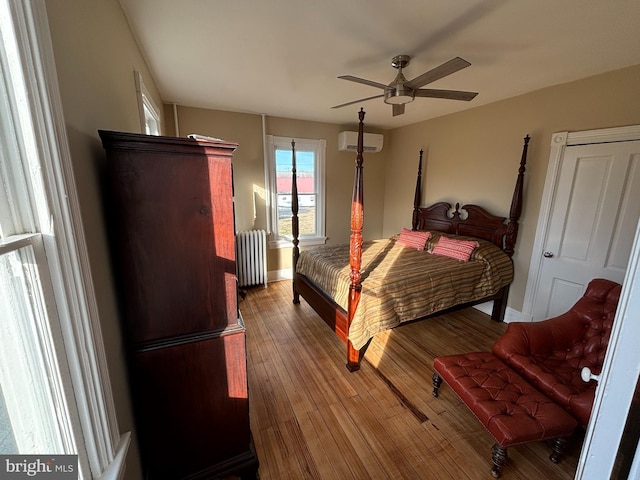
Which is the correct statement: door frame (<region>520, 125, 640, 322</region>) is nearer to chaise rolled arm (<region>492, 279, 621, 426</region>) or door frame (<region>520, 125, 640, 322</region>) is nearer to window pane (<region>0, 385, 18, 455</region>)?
chaise rolled arm (<region>492, 279, 621, 426</region>)

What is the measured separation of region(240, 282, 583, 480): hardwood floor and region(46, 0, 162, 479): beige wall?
879 millimetres

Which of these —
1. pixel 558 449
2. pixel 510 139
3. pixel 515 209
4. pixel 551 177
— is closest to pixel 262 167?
pixel 510 139

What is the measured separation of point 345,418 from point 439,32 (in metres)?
2.69

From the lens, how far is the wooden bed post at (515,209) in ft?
9.09

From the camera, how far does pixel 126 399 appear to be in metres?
1.09

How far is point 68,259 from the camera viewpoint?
678 mm

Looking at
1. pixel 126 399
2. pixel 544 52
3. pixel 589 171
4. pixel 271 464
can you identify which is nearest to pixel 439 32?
pixel 544 52

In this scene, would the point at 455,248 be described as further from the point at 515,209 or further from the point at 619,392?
the point at 619,392

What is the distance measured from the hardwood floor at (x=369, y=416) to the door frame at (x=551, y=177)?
66cm

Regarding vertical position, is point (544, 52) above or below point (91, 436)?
above

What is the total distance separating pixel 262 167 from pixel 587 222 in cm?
380

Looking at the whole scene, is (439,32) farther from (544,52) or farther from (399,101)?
(544,52)

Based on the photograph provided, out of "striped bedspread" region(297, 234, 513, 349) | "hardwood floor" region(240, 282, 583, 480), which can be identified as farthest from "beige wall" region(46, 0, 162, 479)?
"striped bedspread" region(297, 234, 513, 349)

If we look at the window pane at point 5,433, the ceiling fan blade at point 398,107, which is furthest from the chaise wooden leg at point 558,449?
the ceiling fan blade at point 398,107
